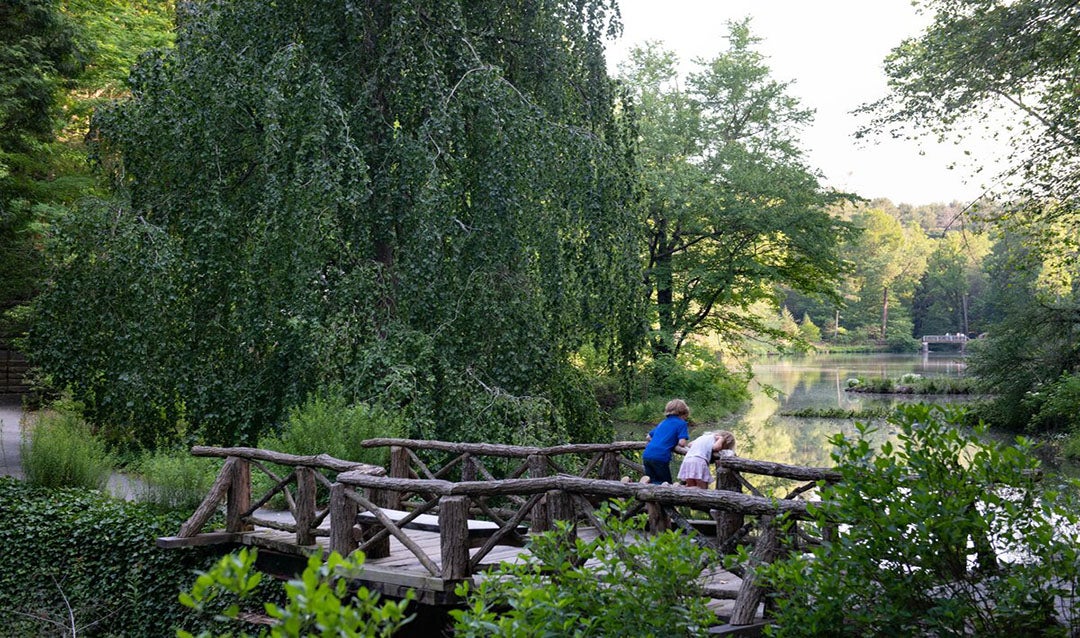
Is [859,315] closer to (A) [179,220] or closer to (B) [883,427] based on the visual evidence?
(B) [883,427]

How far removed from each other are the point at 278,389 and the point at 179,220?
95.5 inches

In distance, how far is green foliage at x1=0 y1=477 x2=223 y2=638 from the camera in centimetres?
983

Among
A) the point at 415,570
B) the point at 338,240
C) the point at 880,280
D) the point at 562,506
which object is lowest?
the point at 415,570

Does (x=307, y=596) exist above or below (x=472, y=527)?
above

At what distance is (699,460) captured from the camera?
28.8 ft

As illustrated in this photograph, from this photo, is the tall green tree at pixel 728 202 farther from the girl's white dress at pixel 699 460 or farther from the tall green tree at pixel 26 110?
the girl's white dress at pixel 699 460

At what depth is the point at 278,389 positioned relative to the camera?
42.1 ft

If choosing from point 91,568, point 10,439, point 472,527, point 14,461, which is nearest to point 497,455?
point 472,527

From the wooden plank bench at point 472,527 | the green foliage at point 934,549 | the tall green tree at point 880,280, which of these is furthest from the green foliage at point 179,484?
the tall green tree at point 880,280

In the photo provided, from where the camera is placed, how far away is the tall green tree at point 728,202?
92.8 feet

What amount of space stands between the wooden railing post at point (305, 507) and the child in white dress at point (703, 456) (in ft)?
10.1

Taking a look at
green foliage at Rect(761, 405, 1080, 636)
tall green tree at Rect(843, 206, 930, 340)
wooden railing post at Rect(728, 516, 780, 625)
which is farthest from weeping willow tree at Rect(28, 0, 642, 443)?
tall green tree at Rect(843, 206, 930, 340)

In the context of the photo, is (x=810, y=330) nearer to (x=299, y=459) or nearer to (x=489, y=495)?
(x=299, y=459)

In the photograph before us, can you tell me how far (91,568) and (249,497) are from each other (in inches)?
91.4
